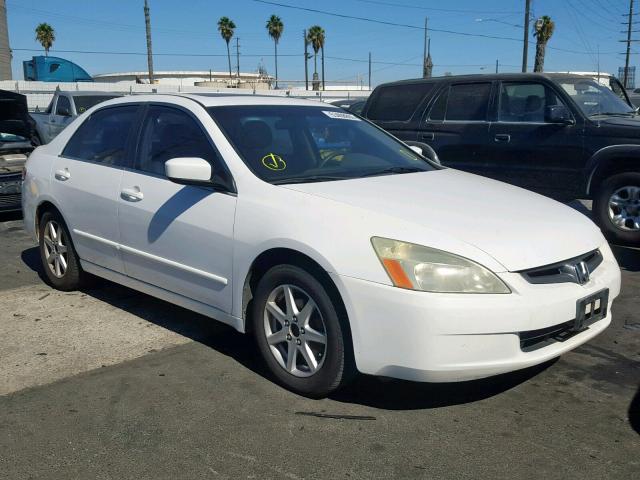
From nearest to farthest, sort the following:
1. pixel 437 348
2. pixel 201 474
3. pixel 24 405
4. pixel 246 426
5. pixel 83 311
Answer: pixel 201 474
pixel 437 348
pixel 246 426
pixel 24 405
pixel 83 311

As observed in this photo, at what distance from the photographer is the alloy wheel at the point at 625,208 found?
22.1 feet

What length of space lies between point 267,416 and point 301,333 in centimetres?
45

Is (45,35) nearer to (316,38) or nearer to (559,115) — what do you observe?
(316,38)

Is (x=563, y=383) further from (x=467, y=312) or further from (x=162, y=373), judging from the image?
(x=162, y=373)

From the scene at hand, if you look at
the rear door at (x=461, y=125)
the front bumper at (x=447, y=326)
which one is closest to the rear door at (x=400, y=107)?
the rear door at (x=461, y=125)

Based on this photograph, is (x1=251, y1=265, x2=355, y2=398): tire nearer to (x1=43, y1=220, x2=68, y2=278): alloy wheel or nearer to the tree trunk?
(x1=43, y1=220, x2=68, y2=278): alloy wheel

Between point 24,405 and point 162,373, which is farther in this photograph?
point 162,373

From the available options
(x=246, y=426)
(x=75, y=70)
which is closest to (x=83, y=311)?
(x=246, y=426)

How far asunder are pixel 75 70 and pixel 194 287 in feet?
108

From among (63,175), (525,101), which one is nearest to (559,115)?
(525,101)

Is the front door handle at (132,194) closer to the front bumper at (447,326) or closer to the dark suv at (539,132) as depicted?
the front bumper at (447,326)

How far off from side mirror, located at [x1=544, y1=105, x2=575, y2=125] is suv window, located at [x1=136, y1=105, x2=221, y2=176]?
4.20 metres

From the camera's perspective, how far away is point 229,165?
391 centimetres

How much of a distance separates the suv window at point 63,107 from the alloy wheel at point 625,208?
11897 millimetres
